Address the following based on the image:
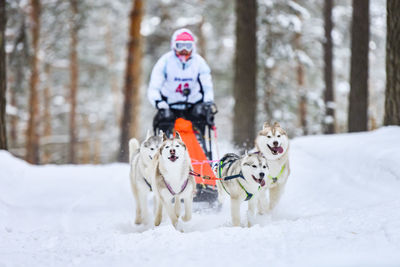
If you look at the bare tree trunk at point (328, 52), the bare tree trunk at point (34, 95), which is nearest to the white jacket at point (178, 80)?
the bare tree trunk at point (328, 52)

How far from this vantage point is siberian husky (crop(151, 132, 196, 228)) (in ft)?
13.4

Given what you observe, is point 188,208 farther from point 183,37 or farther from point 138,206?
point 183,37

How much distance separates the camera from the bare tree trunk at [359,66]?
9.41 metres

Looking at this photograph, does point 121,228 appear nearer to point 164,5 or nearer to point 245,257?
point 245,257

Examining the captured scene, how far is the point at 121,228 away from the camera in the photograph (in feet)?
16.1

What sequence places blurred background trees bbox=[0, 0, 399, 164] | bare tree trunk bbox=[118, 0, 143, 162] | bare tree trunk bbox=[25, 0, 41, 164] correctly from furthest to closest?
bare tree trunk bbox=[25, 0, 41, 164] < bare tree trunk bbox=[118, 0, 143, 162] < blurred background trees bbox=[0, 0, 399, 164]

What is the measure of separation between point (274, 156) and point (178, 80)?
1766 millimetres

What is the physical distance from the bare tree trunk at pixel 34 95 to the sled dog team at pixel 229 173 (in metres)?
12.2

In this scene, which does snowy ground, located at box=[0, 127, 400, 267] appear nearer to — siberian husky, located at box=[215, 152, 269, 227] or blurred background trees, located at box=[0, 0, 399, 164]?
siberian husky, located at box=[215, 152, 269, 227]

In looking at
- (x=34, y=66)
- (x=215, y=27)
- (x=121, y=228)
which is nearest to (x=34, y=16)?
(x=34, y=66)

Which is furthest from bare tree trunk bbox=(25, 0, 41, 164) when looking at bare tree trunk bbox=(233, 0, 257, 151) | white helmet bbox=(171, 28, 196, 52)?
white helmet bbox=(171, 28, 196, 52)

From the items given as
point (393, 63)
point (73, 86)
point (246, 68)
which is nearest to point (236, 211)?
point (393, 63)

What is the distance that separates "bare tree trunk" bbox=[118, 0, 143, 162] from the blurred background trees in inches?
1.3

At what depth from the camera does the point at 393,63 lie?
6613mm
